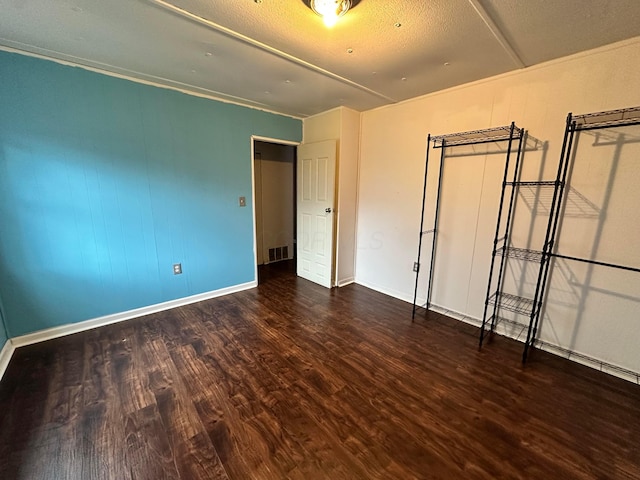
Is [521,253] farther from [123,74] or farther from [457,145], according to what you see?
[123,74]

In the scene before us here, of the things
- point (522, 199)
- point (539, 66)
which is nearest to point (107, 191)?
point (522, 199)

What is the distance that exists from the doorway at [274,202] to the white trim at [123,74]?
1.28m

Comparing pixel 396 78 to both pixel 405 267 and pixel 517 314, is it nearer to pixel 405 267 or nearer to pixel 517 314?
pixel 405 267

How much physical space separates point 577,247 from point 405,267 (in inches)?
61.1

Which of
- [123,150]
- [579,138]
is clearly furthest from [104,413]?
[579,138]

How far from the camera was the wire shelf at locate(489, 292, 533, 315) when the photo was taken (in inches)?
94.2

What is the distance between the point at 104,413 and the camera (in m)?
1.62

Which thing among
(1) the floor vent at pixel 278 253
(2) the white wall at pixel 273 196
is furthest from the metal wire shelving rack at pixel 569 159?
(1) the floor vent at pixel 278 253

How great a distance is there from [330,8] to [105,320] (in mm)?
3230

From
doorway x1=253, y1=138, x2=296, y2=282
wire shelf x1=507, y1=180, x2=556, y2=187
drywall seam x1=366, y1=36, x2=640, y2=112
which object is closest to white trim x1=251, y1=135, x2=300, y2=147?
doorway x1=253, y1=138, x2=296, y2=282

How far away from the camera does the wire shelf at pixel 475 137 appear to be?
7.71ft

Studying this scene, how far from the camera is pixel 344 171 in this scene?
353 cm

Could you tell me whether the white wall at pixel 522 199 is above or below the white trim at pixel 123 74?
below

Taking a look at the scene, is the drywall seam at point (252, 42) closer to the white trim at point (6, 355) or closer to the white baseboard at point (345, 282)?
the white baseboard at point (345, 282)
